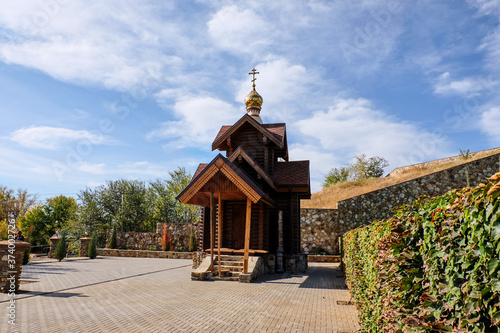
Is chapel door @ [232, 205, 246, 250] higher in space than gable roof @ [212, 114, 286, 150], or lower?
lower

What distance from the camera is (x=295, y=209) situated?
15750mm

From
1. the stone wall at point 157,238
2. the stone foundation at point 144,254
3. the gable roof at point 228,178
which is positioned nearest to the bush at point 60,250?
the stone foundation at point 144,254

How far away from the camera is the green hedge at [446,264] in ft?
5.60

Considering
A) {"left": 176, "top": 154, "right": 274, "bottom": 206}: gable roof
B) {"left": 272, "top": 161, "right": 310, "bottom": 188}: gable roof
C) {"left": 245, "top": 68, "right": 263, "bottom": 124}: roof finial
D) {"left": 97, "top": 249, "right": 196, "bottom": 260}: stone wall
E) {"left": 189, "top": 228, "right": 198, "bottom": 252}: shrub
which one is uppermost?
{"left": 245, "top": 68, "right": 263, "bottom": 124}: roof finial

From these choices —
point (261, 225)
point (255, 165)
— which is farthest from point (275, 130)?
point (261, 225)

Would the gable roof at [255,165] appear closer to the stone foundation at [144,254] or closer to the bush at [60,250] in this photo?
the bush at [60,250]

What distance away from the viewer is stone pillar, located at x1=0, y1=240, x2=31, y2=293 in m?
8.58

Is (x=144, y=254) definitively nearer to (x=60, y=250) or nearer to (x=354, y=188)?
(x=60, y=250)

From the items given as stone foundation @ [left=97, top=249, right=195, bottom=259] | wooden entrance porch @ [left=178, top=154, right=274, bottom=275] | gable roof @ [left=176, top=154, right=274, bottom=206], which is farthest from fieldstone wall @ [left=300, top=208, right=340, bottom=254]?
gable roof @ [left=176, top=154, right=274, bottom=206]

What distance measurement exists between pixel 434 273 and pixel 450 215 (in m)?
0.51

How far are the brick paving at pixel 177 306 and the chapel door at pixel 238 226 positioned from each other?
3.83m

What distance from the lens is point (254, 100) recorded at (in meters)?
18.8

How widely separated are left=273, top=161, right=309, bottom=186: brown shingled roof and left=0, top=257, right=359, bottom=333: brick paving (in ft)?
17.3

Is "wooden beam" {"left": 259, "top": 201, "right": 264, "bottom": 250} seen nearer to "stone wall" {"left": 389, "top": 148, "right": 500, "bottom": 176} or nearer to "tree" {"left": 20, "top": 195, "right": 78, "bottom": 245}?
"stone wall" {"left": 389, "top": 148, "right": 500, "bottom": 176}
